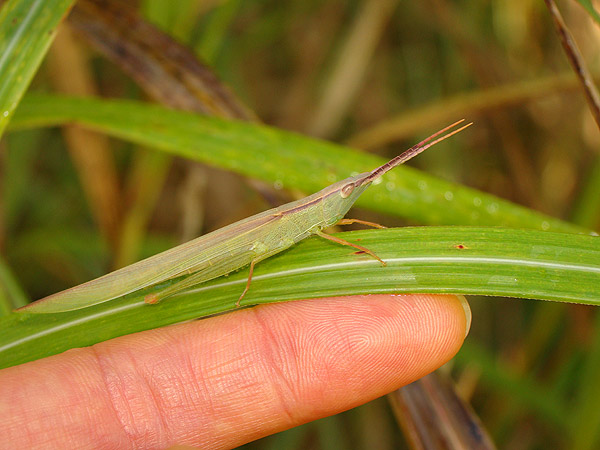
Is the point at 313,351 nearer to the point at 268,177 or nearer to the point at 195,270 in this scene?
the point at 195,270

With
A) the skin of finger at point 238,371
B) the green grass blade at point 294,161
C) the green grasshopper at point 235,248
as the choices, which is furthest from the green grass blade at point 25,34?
the skin of finger at point 238,371

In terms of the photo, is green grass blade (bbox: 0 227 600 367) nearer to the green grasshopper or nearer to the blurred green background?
the green grasshopper

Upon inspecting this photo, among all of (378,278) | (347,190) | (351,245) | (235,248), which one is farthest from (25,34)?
(378,278)

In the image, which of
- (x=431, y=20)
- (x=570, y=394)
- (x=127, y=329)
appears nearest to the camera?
(x=127, y=329)

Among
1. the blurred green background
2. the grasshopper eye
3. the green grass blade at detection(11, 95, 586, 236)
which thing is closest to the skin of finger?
the grasshopper eye

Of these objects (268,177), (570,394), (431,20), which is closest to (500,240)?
(268,177)

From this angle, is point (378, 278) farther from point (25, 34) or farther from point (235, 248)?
point (25, 34)

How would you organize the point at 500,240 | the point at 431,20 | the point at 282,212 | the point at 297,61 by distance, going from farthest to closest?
the point at 297,61, the point at 431,20, the point at 282,212, the point at 500,240
